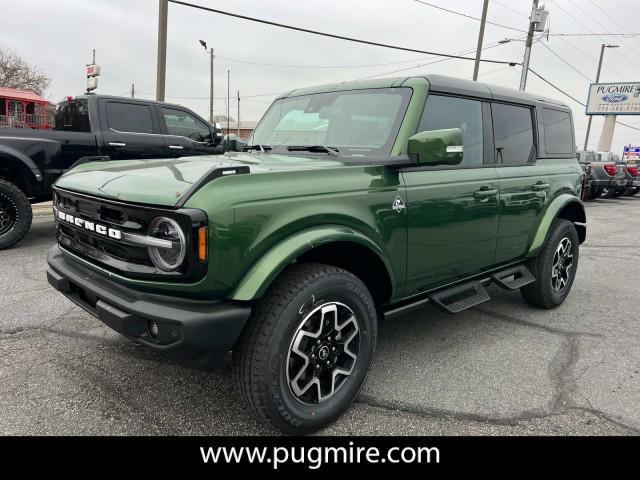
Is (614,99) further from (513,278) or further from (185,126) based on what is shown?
(513,278)

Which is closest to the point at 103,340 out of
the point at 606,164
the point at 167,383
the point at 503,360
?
the point at 167,383

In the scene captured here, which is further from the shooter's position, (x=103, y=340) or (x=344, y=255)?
(x=103, y=340)

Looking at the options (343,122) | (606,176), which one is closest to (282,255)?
(343,122)

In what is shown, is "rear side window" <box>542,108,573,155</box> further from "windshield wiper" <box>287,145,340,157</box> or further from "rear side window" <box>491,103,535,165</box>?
"windshield wiper" <box>287,145,340,157</box>

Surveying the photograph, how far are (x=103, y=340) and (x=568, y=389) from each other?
10.3 ft

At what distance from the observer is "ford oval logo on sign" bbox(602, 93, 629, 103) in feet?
132

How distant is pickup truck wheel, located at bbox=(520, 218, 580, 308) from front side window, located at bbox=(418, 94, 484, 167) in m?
1.35

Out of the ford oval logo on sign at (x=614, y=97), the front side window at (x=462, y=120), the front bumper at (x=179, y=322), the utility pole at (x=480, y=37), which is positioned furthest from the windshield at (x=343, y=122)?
the ford oval logo on sign at (x=614, y=97)

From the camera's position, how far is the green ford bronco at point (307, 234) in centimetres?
210

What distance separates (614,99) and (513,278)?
4481cm

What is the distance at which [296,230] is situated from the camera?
2.35 meters

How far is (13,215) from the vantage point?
6016 millimetres
